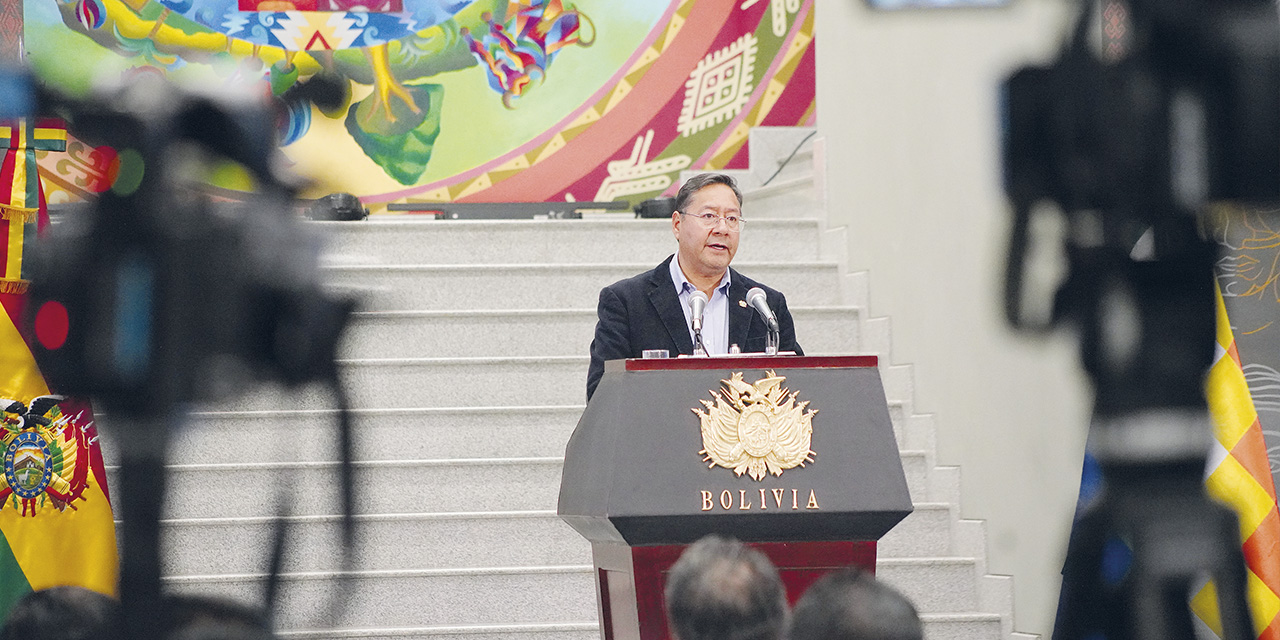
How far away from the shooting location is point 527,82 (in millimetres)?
6980

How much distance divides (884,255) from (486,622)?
192 cm

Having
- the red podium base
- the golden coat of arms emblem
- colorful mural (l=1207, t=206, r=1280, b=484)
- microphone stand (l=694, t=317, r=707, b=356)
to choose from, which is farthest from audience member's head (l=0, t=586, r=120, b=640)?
colorful mural (l=1207, t=206, r=1280, b=484)

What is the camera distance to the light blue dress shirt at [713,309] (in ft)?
9.97

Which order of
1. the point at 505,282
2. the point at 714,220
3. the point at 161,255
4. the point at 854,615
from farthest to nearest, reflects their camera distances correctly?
the point at 505,282, the point at 714,220, the point at 161,255, the point at 854,615

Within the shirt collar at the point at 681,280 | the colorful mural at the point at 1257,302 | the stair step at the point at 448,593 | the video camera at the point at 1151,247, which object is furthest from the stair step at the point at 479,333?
the colorful mural at the point at 1257,302

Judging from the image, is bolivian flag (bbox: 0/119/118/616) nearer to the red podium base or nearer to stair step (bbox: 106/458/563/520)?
stair step (bbox: 106/458/563/520)

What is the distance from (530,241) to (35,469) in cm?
243

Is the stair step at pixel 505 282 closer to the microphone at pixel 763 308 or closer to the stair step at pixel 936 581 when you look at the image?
the stair step at pixel 936 581

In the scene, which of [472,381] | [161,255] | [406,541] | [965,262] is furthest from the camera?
[472,381]

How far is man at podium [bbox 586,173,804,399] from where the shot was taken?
116 inches

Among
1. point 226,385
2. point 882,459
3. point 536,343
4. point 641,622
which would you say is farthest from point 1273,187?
point 536,343

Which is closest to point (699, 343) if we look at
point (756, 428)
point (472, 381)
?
point (756, 428)

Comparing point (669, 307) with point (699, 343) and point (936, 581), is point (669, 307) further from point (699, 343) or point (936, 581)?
point (936, 581)

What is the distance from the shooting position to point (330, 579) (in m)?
→ 3.94
